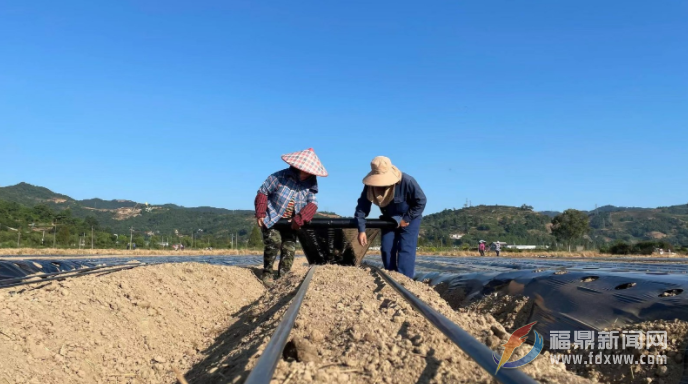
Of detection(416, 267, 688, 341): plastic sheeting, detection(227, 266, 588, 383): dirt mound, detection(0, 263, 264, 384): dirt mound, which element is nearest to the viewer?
detection(227, 266, 588, 383): dirt mound

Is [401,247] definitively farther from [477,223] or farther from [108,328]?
[477,223]

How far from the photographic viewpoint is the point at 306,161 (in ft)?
18.7

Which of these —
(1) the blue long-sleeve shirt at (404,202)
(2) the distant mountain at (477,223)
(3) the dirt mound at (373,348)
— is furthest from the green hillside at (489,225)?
(3) the dirt mound at (373,348)

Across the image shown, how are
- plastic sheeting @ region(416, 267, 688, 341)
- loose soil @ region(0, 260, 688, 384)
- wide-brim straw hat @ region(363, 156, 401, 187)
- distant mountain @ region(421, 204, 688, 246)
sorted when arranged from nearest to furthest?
loose soil @ region(0, 260, 688, 384) → plastic sheeting @ region(416, 267, 688, 341) → wide-brim straw hat @ region(363, 156, 401, 187) → distant mountain @ region(421, 204, 688, 246)

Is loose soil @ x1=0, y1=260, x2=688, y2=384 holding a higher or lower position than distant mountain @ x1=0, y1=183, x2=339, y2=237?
lower

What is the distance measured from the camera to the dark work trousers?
5488mm

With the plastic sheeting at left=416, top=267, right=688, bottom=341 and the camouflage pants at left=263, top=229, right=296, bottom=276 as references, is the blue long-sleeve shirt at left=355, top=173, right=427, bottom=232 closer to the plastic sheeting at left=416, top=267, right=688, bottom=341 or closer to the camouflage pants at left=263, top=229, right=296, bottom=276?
the camouflage pants at left=263, top=229, right=296, bottom=276

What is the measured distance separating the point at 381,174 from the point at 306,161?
105 cm

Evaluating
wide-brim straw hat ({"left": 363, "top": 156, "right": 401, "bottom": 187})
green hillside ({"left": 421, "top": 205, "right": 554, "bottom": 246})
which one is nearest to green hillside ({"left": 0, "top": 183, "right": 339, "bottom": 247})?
green hillside ({"left": 421, "top": 205, "right": 554, "bottom": 246})

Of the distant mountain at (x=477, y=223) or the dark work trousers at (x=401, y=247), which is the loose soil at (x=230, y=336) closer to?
the dark work trousers at (x=401, y=247)

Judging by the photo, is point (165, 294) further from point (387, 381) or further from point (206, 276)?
point (387, 381)

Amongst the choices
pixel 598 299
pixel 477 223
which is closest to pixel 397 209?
pixel 598 299

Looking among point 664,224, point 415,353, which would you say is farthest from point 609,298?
point 664,224

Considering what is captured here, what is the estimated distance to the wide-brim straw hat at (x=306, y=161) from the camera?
5641 mm
